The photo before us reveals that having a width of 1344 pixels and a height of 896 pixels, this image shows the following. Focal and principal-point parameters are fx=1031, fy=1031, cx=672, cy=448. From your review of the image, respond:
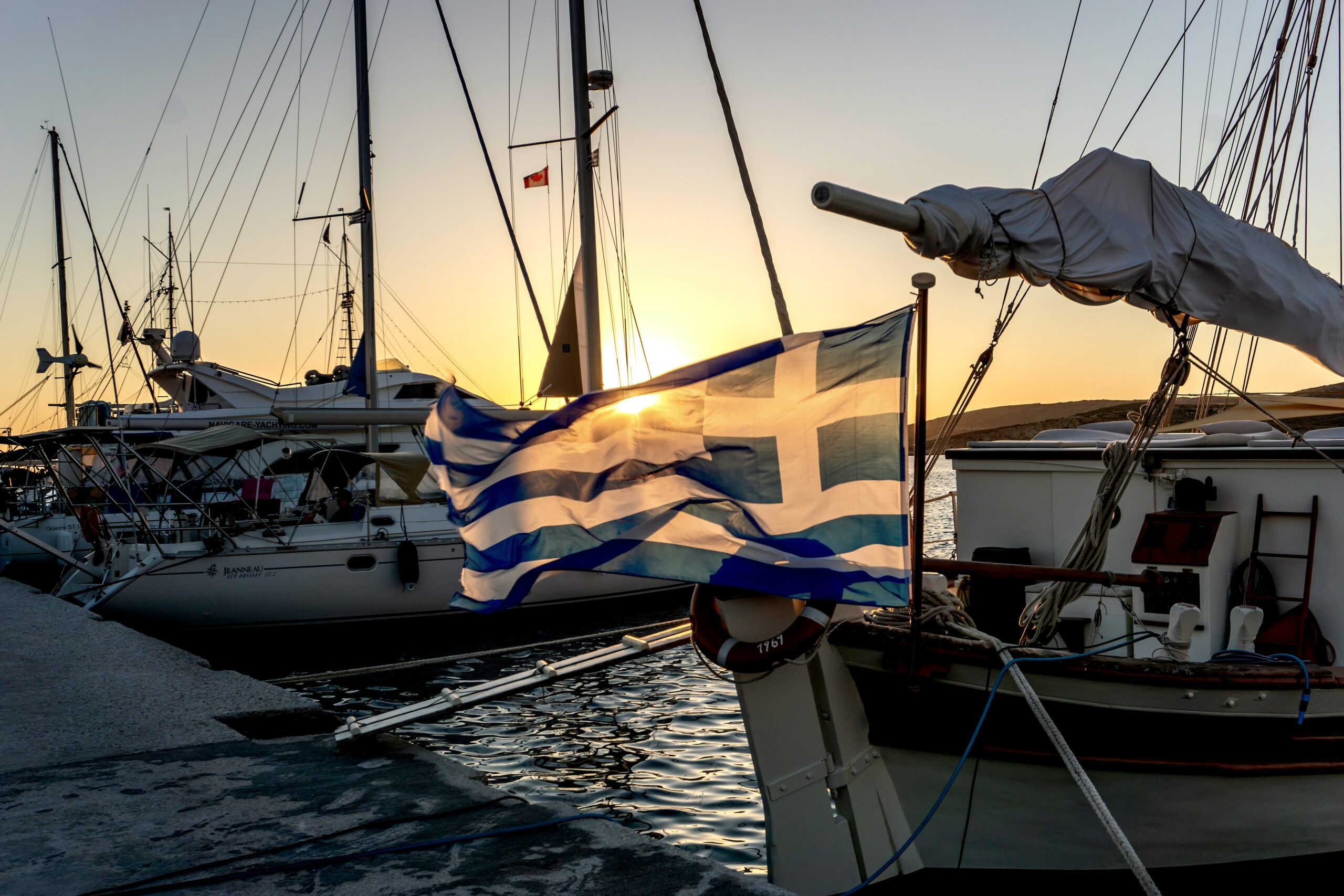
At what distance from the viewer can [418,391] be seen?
31953mm

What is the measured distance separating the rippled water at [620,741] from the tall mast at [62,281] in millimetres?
29096

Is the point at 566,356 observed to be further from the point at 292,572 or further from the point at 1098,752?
the point at 1098,752

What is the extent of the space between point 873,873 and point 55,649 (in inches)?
321

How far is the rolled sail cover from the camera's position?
5906mm

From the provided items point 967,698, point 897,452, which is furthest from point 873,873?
point 897,452

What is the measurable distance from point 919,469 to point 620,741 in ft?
22.9

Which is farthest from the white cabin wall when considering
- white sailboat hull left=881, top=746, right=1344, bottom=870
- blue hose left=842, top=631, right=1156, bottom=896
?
blue hose left=842, top=631, right=1156, bottom=896

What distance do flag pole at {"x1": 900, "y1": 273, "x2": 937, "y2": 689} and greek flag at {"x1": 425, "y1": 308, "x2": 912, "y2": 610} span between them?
93mm

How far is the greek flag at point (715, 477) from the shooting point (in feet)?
15.8

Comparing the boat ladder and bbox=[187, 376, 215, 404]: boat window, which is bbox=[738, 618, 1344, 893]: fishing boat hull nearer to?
the boat ladder

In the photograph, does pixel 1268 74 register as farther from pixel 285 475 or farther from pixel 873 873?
pixel 285 475

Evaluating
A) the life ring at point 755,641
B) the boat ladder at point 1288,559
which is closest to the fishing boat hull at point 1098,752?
the life ring at point 755,641

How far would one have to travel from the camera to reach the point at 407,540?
58.2 ft

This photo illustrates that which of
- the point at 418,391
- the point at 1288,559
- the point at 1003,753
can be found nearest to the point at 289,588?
the point at 1003,753
